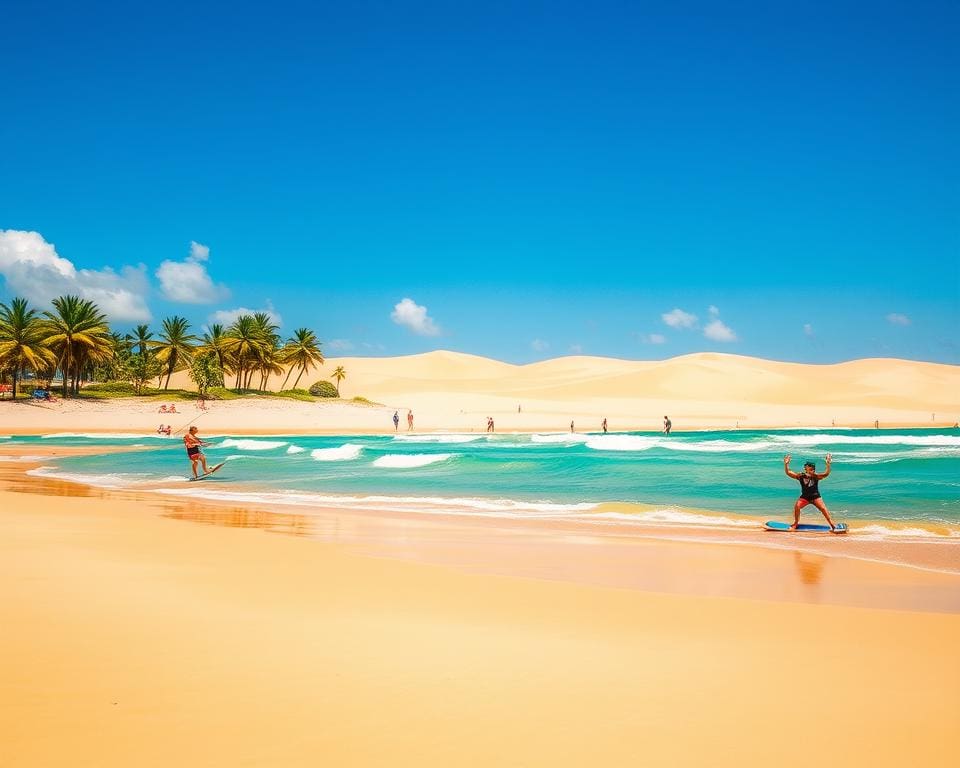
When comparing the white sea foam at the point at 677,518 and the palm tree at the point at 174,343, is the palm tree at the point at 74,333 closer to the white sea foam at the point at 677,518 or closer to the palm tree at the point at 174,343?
the palm tree at the point at 174,343

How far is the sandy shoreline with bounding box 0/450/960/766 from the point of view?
11.8 ft

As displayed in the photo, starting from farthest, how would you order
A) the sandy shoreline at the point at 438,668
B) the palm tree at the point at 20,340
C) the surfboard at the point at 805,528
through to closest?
the palm tree at the point at 20,340
the surfboard at the point at 805,528
the sandy shoreline at the point at 438,668

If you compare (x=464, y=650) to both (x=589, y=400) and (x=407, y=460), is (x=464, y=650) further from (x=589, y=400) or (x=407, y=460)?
(x=589, y=400)

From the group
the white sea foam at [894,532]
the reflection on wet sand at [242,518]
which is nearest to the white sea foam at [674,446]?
the white sea foam at [894,532]

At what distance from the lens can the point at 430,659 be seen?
16.1 ft

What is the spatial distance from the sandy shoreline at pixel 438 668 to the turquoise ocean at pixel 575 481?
7.35 m

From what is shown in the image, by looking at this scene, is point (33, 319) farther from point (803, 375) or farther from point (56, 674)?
point (803, 375)

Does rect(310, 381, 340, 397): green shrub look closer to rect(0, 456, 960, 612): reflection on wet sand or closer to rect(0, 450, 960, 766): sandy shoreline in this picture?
rect(0, 456, 960, 612): reflection on wet sand

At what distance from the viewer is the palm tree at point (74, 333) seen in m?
63.6

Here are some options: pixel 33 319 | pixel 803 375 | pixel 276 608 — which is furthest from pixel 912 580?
pixel 803 375

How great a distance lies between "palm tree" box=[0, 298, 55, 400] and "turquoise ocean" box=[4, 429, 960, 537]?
26.1 meters

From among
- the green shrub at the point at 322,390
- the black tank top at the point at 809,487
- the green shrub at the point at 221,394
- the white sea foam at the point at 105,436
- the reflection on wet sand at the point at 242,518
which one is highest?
the green shrub at the point at 322,390

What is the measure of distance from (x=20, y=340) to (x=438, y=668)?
225 feet

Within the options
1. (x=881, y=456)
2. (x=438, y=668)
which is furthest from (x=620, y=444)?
(x=438, y=668)
